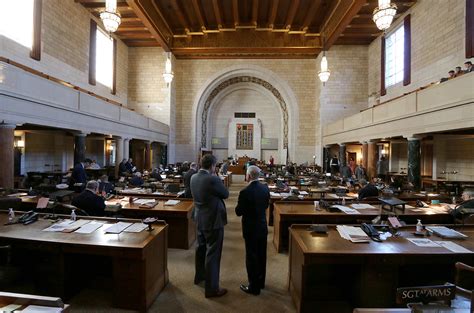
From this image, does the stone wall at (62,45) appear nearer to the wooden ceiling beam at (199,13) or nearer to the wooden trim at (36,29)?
the wooden trim at (36,29)

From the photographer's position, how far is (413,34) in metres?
12.8

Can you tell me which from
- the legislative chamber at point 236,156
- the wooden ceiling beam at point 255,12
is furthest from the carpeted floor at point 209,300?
the wooden ceiling beam at point 255,12

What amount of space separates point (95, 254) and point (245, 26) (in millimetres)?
18221

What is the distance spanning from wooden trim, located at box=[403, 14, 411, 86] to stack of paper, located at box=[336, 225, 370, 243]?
41.3ft

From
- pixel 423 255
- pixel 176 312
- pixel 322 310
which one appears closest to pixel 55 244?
pixel 176 312

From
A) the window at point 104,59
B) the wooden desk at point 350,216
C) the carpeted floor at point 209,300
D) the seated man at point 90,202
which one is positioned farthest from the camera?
the window at point 104,59

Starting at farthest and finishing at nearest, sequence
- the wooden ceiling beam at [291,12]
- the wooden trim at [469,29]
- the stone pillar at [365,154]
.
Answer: the wooden ceiling beam at [291,12] → the stone pillar at [365,154] → the wooden trim at [469,29]

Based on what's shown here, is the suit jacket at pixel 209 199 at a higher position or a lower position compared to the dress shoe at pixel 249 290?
higher

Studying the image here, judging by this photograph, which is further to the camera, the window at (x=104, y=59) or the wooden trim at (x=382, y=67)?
the wooden trim at (x=382, y=67)

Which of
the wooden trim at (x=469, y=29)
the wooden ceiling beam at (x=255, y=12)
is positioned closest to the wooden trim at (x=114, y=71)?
the wooden ceiling beam at (x=255, y=12)

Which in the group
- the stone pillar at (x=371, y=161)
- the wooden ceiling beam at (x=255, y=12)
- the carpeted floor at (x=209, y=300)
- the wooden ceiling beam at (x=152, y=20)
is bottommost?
the carpeted floor at (x=209, y=300)

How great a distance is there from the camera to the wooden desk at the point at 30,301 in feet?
5.48

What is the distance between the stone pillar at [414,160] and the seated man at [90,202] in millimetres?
9833

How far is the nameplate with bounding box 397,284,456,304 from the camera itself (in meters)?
1.49
